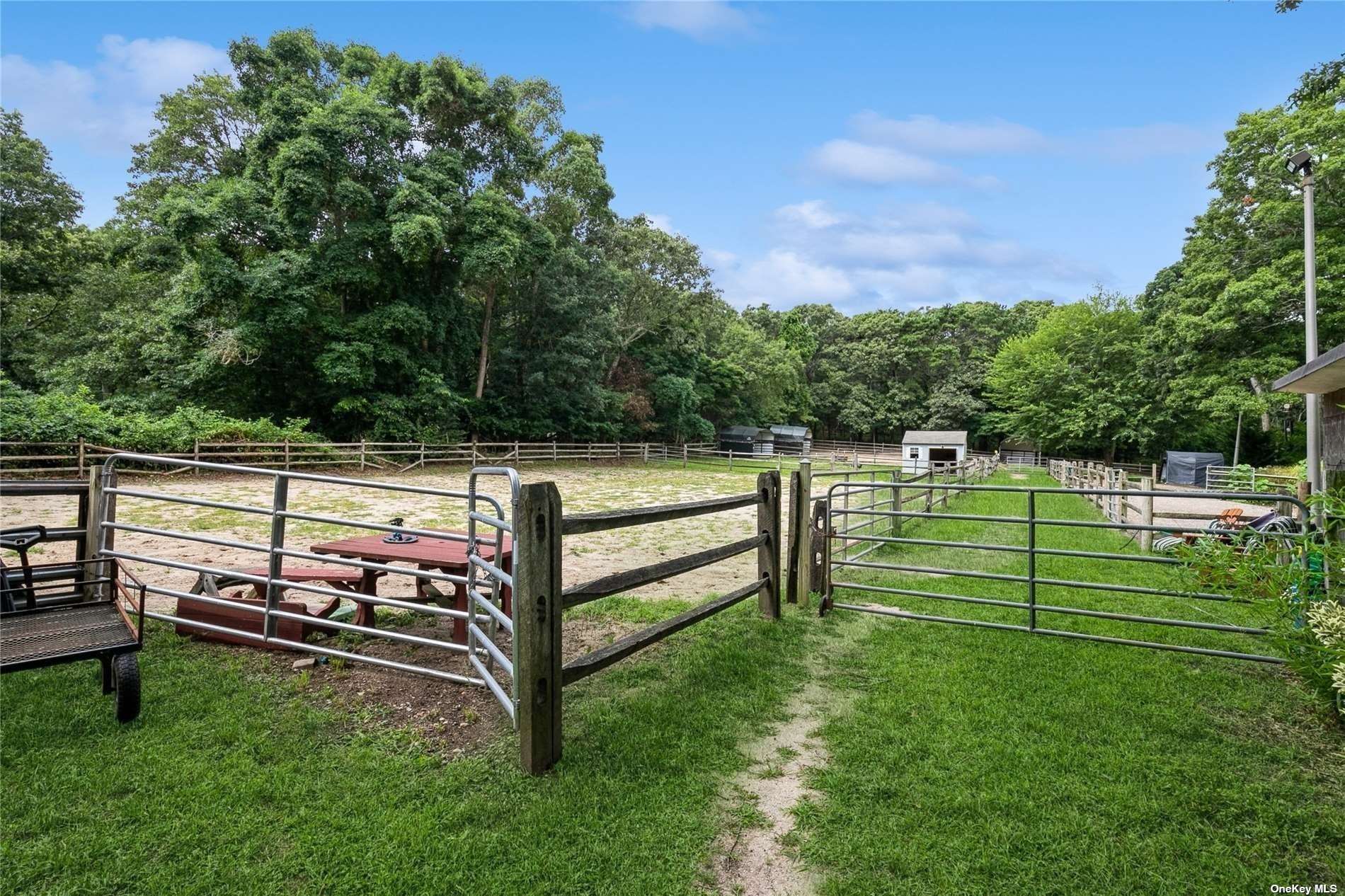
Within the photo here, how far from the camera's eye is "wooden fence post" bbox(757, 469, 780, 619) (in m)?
5.04

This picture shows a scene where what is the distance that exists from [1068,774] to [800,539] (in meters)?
3.05

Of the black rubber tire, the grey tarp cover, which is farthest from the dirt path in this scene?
the grey tarp cover

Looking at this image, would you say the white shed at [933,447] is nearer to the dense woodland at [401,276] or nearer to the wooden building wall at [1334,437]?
the dense woodland at [401,276]

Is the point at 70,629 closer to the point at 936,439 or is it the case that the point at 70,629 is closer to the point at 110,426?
the point at 110,426

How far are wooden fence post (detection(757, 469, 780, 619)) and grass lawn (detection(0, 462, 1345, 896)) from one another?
100 cm

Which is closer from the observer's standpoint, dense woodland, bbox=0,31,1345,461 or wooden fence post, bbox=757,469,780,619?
wooden fence post, bbox=757,469,780,619

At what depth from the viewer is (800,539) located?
5660 mm

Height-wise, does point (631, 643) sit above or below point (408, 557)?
below

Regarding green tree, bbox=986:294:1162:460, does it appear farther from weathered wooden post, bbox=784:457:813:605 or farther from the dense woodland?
weathered wooden post, bbox=784:457:813:605

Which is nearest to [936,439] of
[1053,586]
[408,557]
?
[1053,586]

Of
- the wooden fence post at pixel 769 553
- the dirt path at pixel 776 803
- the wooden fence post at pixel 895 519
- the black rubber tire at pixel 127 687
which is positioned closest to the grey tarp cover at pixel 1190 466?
the wooden fence post at pixel 895 519

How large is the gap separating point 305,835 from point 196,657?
93.0 inches

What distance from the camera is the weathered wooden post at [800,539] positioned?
5453 millimetres

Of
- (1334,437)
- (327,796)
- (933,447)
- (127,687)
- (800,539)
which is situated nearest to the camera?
(327,796)
